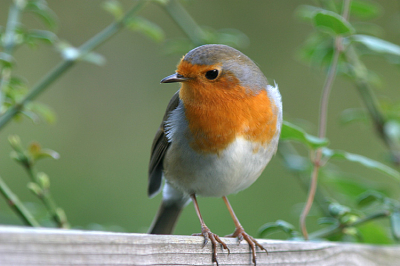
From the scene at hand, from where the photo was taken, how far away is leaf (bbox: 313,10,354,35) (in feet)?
7.31

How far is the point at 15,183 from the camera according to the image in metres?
5.45

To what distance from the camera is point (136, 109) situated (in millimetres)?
6691

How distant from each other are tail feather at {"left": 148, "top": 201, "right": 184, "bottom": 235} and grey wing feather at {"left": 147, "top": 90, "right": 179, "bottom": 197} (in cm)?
13

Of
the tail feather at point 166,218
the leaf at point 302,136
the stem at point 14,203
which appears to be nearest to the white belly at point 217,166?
the leaf at point 302,136

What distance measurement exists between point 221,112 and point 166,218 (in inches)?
35.5

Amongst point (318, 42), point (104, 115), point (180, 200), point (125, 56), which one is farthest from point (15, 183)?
point (318, 42)

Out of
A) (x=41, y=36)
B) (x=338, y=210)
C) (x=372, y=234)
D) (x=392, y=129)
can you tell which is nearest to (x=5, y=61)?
(x=41, y=36)

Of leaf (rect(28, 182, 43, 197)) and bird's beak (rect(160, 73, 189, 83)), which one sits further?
bird's beak (rect(160, 73, 189, 83))

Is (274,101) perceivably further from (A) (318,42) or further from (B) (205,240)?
(B) (205,240)

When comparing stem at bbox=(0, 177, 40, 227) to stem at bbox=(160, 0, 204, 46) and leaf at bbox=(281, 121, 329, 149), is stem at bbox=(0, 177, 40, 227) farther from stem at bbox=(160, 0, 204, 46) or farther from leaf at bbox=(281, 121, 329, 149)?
stem at bbox=(160, 0, 204, 46)

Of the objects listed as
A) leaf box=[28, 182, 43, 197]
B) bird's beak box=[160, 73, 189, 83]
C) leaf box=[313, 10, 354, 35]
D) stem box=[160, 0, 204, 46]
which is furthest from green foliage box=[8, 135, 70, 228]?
leaf box=[313, 10, 354, 35]

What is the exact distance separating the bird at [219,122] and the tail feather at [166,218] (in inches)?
16.3

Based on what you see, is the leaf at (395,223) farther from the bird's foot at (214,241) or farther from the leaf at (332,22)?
the leaf at (332,22)

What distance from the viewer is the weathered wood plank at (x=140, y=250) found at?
53.1 inches
